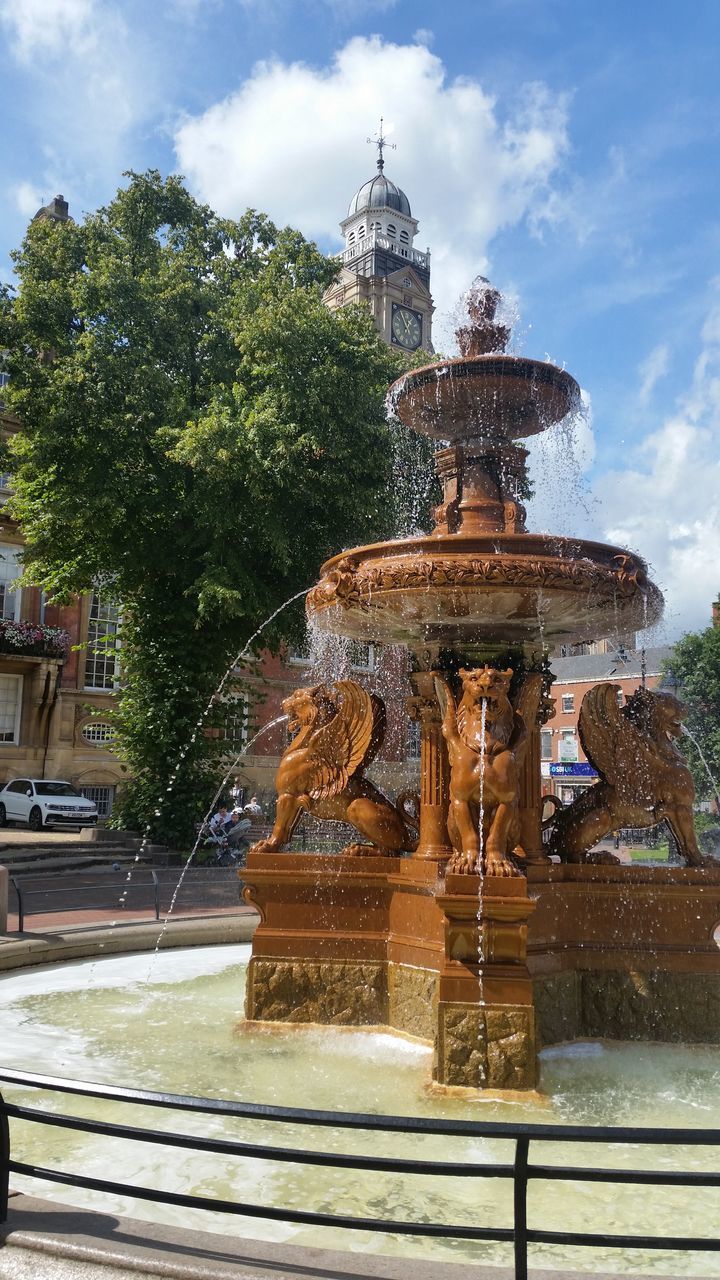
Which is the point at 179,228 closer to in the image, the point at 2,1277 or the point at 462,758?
the point at 462,758

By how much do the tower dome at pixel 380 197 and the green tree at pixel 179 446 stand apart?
6972 cm

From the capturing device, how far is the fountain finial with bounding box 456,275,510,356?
8078 mm

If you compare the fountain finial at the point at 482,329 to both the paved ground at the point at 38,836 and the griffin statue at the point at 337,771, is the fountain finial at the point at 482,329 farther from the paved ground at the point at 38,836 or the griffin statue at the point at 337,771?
the paved ground at the point at 38,836

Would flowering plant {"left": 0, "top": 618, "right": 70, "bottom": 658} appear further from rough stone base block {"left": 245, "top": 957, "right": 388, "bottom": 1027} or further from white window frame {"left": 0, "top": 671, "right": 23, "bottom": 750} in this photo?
rough stone base block {"left": 245, "top": 957, "right": 388, "bottom": 1027}

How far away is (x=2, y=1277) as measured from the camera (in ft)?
9.07

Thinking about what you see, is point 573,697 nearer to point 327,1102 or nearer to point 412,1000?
point 412,1000

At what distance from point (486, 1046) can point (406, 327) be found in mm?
74521

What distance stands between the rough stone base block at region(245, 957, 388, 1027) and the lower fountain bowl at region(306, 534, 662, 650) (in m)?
2.53

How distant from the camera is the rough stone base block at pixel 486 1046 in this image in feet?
18.0

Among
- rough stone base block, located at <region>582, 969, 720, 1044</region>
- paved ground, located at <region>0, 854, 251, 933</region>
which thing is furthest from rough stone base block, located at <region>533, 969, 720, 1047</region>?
paved ground, located at <region>0, 854, 251, 933</region>

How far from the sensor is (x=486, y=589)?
617 cm

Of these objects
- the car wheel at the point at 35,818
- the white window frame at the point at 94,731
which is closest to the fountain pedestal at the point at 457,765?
the car wheel at the point at 35,818

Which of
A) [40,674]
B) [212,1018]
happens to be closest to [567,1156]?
[212,1018]

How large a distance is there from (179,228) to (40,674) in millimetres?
16125
